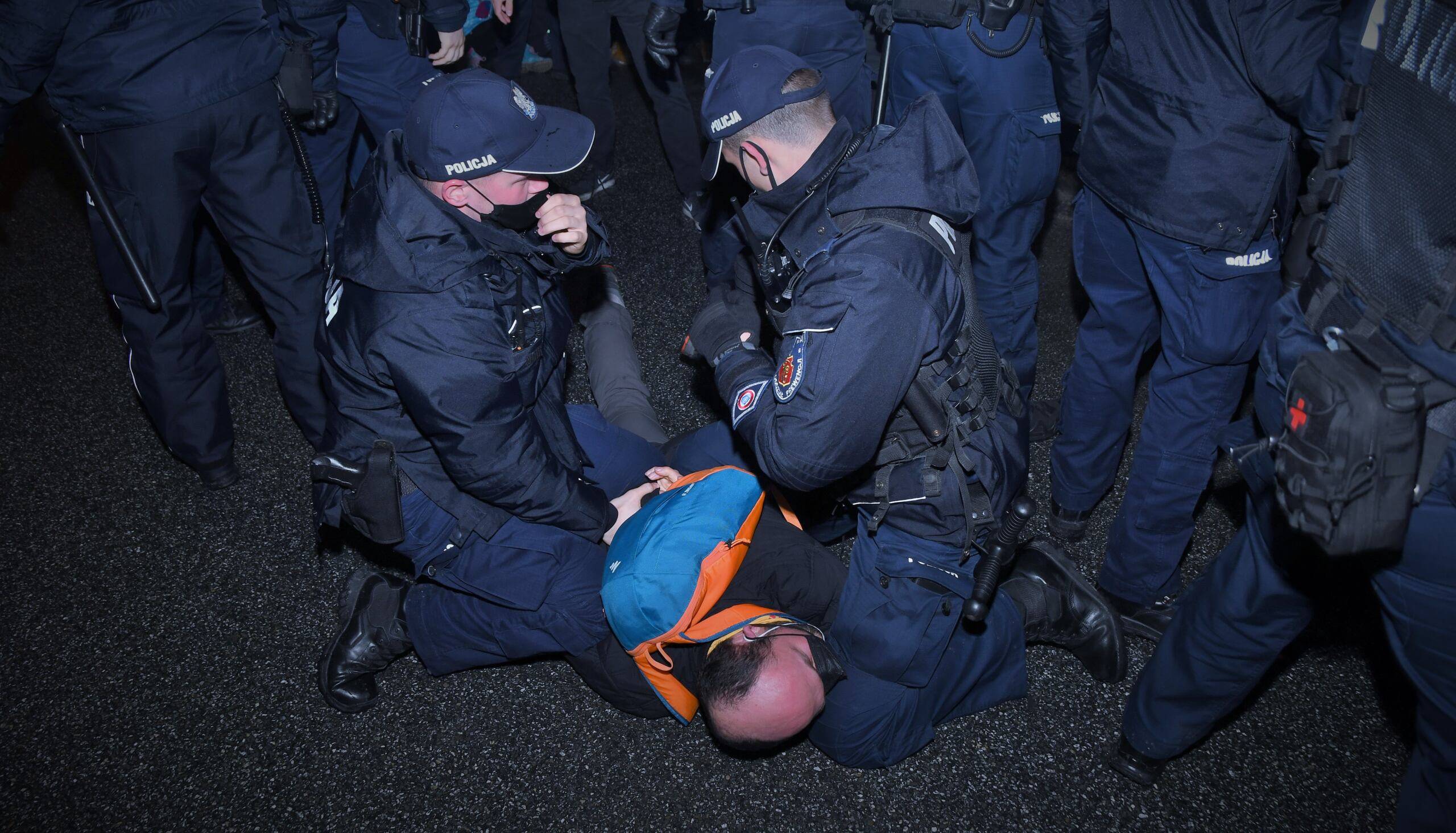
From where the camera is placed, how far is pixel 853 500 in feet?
7.45

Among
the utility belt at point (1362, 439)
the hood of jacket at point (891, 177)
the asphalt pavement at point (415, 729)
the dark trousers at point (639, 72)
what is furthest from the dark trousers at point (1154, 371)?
the dark trousers at point (639, 72)

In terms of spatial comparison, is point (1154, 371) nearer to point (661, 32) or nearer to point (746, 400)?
point (746, 400)

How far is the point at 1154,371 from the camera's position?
2406 mm

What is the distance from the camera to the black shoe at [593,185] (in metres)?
4.62

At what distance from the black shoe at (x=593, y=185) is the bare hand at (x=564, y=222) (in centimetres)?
230

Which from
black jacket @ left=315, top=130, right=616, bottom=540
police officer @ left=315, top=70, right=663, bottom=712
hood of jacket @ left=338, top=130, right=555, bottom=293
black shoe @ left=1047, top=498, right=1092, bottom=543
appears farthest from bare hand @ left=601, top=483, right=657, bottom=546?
black shoe @ left=1047, top=498, right=1092, bottom=543

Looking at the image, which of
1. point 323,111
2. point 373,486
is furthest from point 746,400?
point 323,111

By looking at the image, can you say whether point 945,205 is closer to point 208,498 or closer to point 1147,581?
point 1147,581

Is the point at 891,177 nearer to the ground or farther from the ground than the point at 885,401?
farther from the ground

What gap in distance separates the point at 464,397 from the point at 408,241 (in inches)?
14.4

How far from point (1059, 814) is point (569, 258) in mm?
1873

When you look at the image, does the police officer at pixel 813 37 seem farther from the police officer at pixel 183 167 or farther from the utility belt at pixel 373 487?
the police officer at pixel 183 167

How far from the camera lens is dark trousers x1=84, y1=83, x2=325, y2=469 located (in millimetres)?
2744

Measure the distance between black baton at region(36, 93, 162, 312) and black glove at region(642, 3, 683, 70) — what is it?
2.06 m
